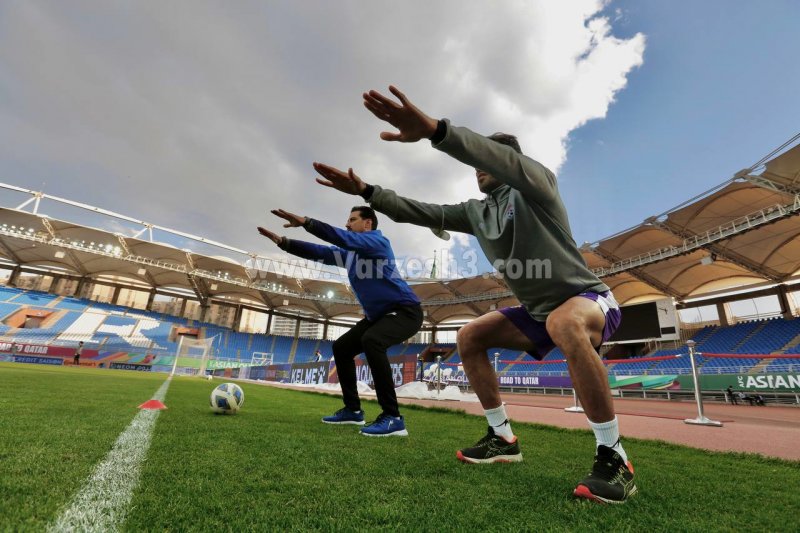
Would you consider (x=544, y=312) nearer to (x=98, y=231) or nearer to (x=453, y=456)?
(x=453, y=456)

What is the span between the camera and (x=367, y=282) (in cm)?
351

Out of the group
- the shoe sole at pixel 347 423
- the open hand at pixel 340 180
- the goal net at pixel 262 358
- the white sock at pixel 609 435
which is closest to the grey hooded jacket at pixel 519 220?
the open hand at pixel 340 180

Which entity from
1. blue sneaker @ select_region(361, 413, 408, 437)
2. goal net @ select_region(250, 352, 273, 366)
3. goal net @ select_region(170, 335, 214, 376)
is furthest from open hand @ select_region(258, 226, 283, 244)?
goal net @ select_region(250, 352, 273, 366)

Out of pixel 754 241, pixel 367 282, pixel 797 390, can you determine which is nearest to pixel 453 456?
pixel 367 282

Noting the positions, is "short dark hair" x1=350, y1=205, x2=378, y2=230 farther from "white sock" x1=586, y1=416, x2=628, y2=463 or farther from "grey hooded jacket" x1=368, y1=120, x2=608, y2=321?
"white sock" x1=586, y1=416, x2=628, y2=463

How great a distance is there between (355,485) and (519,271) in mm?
1370

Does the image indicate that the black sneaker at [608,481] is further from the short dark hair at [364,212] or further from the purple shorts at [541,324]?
the short dark hair at [364,212]

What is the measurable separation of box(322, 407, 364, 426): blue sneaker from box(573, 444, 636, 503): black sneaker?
2285 mm

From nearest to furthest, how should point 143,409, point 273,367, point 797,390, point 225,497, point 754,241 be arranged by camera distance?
point 225,497, point 143,409, point 797,390, point 754,241, point 273,367

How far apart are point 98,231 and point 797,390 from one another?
42203 mm

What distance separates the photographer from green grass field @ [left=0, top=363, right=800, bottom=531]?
106 cm

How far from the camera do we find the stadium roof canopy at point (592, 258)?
1700 cm

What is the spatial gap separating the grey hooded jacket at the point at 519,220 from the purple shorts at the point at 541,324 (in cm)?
10

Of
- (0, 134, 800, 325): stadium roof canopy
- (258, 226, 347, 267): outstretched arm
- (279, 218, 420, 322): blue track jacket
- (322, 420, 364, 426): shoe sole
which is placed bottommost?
(322, 420, 364, 426): shoe sole
